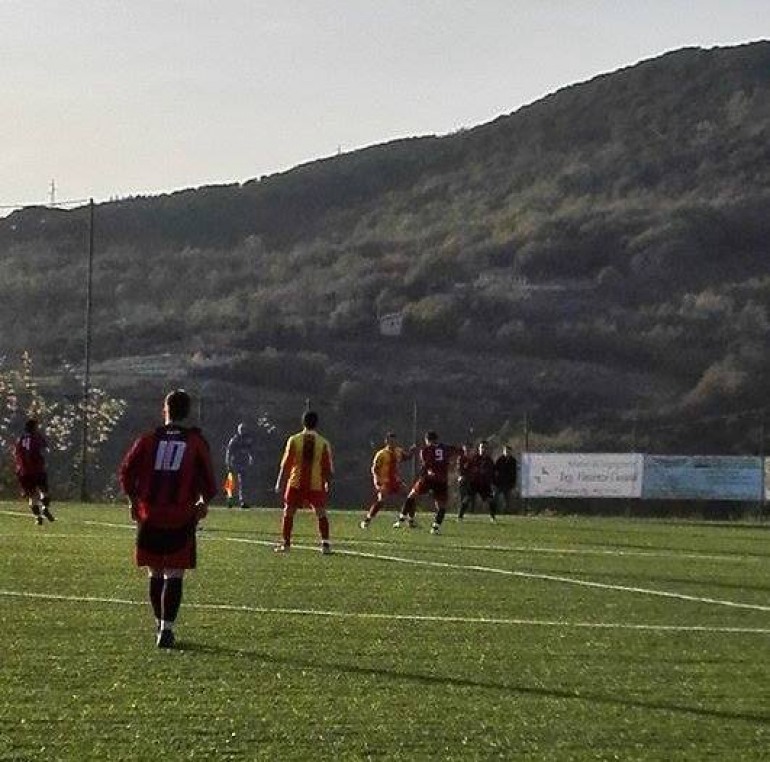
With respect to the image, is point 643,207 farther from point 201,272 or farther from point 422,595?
point 422,595

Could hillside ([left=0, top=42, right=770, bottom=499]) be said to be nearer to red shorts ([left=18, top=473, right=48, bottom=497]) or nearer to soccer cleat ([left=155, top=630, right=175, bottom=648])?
red shorts ([left=18, top=473, right=48, bottom=497])

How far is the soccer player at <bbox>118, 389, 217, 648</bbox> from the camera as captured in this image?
12.2 m

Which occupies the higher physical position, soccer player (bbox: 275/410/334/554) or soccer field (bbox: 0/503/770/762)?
soccer player (bbox: 275/410/334/554)

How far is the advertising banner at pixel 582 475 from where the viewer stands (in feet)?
142

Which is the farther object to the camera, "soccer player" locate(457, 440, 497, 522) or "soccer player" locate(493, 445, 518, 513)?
"soccer player" locate(493, 445, 518, 513)

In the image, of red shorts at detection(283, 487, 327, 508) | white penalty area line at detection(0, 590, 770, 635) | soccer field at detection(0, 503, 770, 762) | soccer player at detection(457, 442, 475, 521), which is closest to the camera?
soccer field at detection(0, 503, 770, 762)

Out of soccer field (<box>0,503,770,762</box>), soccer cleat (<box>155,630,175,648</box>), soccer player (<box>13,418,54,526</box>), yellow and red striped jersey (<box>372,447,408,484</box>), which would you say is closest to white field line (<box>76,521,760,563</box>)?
soccer field (<box>0,503,770,762</box>)

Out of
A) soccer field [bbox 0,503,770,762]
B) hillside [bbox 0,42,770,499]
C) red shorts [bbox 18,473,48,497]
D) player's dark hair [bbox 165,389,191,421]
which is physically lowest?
soccer field [bbox 0,503,770,762]

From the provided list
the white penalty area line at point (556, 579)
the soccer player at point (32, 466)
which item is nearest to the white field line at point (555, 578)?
the white penalty area line at point (556, 579)

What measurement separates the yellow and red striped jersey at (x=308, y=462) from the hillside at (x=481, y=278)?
29.2 metres

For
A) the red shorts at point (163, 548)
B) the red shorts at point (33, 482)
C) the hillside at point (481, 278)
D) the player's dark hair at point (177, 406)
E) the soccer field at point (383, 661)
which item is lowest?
the soccer field at point (383, 661)

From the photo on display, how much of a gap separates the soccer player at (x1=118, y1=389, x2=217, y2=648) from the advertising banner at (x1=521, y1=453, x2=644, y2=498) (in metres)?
31.4

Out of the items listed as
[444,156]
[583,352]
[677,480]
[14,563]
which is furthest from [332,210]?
[14,563]

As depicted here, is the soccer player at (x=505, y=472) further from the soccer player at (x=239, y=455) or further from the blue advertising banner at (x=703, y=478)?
the soccer player at (x=239, y=455)
